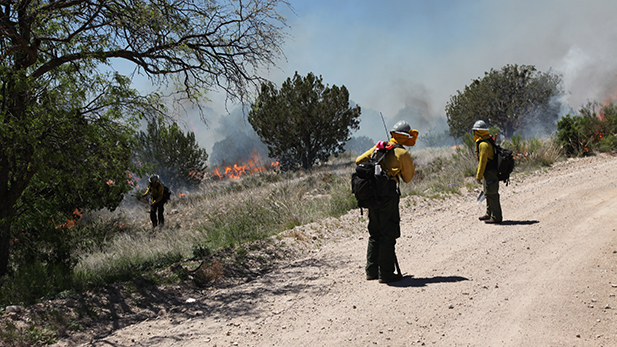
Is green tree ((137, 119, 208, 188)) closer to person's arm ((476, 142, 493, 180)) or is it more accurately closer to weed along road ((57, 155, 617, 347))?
weed along road ((57, 155, 617, 347))

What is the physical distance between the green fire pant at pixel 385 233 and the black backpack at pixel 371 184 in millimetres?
133

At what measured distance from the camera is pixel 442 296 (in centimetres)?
379

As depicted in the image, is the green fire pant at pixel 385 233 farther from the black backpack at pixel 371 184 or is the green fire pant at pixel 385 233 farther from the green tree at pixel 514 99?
the green tree at pixel 514 99

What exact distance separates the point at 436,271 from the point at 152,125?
4825 millimetres

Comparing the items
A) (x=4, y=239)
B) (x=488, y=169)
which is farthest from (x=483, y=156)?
(x=4, y=239)

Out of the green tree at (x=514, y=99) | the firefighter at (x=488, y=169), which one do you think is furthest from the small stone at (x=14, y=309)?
the green tree at (x=514, y=99)

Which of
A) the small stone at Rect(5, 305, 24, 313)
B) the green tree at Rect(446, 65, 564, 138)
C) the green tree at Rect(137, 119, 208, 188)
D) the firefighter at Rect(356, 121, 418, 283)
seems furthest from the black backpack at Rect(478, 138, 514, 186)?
the green tree at Rect(446, 65, 564, 138)

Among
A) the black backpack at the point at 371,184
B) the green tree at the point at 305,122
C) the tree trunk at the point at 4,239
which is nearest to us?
the black backpack at the point at 371,184

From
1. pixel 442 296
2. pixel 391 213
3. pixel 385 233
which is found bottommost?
pixel 442 296

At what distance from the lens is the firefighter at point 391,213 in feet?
14.1

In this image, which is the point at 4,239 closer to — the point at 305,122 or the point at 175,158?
the point at 305,122

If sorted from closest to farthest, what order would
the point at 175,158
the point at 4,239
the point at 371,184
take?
the point at 371,184, the point at 4,239, the point at 175,158

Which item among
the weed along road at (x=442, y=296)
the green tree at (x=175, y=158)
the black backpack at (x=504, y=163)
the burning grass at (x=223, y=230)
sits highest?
the green tree at (x=175, y=158)

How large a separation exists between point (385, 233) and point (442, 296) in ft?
2.92
